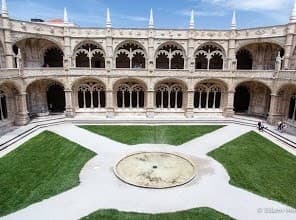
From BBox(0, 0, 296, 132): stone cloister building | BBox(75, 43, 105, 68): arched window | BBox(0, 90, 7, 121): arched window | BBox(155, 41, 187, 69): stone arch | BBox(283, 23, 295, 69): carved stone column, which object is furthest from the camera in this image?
BBox(155, 41, 187, 69): stone arch

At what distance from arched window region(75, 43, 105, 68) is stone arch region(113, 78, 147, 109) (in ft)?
13.4

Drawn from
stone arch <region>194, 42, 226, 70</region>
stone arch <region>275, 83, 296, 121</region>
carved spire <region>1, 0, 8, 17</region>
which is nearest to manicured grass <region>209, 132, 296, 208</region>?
stone arch <region>275, 83, 296, 121</region>

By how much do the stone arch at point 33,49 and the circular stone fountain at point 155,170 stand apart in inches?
706

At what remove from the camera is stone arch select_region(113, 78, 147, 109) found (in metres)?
28.9

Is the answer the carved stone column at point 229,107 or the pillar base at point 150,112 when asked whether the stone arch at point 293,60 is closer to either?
the carved stone column at point 229,107

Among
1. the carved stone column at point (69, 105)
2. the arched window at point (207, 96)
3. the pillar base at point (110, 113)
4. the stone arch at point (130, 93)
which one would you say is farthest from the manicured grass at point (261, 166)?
the carved stone column at point (69, 105)

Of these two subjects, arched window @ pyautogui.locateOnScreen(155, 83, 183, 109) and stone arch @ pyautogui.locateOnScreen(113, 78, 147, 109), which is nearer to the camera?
stone arch @ pyautogui.locateOnScreen(113, 78, 147, 109)

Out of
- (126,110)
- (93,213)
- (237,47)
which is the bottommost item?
(93,213)

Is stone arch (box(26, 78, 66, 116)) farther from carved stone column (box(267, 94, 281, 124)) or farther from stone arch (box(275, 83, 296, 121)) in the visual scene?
stone arch (box(275, 83, 296, 121))

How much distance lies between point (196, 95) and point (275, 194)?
18.9 meters

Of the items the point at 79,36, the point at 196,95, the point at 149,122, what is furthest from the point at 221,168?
the point at 79,36

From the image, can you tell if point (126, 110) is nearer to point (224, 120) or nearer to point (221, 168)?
point (224, 120)

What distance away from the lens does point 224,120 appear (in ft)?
90.3

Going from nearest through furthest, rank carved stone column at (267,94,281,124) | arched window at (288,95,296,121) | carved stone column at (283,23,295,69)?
1. carved stone column at (283,23,295,69)
2. arched window at (288,95,296,121)
3. carved stone column at (267,94,281,124)
